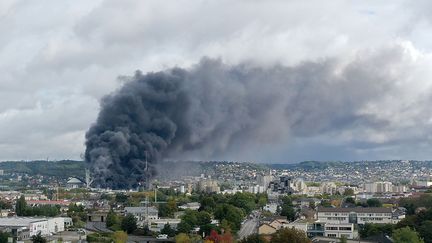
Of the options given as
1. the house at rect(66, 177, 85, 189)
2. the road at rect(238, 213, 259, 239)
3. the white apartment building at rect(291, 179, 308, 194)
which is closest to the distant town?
the road at rect(238, 213, 259, 239)

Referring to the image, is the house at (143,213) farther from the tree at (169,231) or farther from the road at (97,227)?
the tree at (169,231)

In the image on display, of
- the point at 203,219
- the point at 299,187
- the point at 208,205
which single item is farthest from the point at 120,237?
the point at 299,187

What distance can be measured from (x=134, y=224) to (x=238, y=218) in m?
6.67

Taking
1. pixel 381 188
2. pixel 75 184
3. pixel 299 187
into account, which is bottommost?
pixel 381 188

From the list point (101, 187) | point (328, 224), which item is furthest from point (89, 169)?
point (328, 224)

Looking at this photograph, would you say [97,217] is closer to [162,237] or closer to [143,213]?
[143,213]

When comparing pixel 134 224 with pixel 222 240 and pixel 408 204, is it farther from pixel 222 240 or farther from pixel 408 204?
pixel 408 204

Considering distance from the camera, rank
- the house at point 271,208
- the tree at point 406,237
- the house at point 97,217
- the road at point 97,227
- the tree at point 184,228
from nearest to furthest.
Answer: the tree at point 406,237 → the tree at point 184,228 → the road at point 97,227 → the house at point 97,217 → the house at point 271,208

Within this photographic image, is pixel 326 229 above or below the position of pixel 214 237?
below

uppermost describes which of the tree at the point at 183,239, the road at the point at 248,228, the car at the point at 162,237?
the tree at the point at 183,239

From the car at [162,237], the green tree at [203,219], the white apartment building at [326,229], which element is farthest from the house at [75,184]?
the white apartment building at [326,229]

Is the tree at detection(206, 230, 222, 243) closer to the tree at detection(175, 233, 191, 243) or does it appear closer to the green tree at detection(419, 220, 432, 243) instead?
the tree at detection(175, 233, 191, 243)

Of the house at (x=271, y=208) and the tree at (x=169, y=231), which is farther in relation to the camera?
the house at (x=271, y=208)

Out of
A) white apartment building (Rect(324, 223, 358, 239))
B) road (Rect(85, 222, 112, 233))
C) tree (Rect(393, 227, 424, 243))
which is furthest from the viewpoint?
road (Rect(85, 222, 112, 233))
